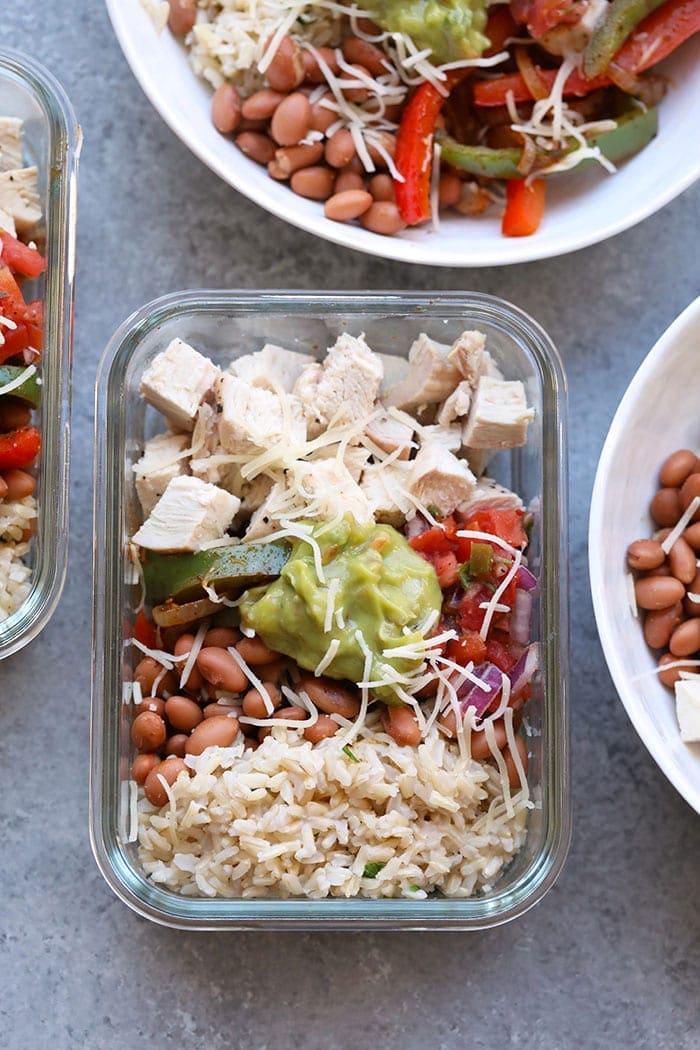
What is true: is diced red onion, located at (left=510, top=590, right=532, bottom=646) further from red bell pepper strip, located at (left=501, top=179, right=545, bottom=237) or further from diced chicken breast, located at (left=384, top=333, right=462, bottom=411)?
red bell pepper strip, located at (left=501, top=179, right=545, bottom=237)

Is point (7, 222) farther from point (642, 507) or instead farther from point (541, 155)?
point (642, 507)

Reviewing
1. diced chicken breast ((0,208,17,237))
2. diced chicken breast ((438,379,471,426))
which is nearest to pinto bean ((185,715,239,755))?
diced chicken breast ((438,379,471,426))

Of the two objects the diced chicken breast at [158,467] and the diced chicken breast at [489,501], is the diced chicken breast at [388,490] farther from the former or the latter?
the diced chicken breast at [158,467]

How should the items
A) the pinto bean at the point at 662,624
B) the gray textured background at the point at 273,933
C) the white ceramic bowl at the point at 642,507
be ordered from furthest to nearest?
the gray textured background at the point at 273,933 < the pinto bean at the point at 662,624 < the white ceramic bowl at the point at 642,507

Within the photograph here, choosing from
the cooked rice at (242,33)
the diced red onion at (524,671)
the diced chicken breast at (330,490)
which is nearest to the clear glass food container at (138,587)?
the diced red onion at (524,671)

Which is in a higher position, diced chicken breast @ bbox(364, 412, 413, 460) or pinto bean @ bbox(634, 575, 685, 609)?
diced chicken breast @ bbox(364, 412, 413, 460)

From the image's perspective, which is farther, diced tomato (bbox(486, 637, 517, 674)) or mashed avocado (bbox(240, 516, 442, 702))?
diced tomato (bbox(486, 637, 517, 674))
